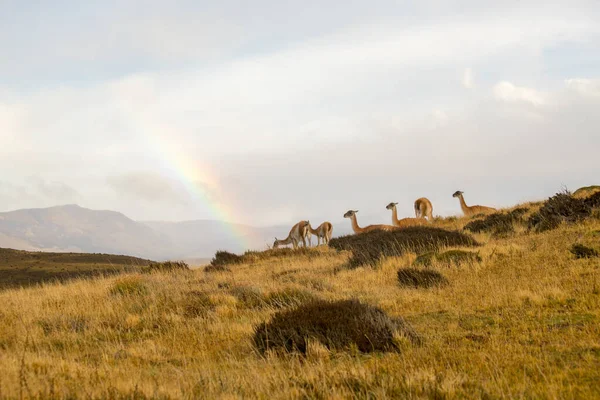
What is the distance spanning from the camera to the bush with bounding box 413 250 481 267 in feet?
51.6

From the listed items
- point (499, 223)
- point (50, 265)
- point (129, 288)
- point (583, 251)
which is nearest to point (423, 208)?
point (499, 223)

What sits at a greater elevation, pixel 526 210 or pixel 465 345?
pixel 526 210

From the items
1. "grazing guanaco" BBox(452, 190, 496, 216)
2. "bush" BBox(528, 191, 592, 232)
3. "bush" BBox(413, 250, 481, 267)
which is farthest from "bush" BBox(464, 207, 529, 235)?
"bush" BBox(413, 250, 481, 267)

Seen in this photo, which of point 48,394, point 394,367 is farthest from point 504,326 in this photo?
point 48,394

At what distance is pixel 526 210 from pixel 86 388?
24.9 m

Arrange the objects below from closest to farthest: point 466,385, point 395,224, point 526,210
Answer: point 466,385
point 526,210
point 395,224

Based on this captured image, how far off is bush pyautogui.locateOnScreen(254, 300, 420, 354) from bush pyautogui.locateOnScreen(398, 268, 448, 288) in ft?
14.7

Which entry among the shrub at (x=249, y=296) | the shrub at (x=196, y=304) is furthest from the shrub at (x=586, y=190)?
the shrub at (x=196, y=304)

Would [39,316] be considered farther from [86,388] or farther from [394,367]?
[394,367]

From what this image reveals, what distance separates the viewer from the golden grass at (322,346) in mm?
5781

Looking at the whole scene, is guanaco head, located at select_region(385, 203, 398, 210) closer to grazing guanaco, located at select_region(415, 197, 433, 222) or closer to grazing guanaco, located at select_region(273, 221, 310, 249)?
grazing guanaco, located at select_region(415, 197, 433, 222)

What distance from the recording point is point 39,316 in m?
12.2

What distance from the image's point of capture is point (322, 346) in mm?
8062

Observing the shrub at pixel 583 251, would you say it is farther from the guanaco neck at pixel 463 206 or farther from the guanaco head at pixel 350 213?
the guanaco head at pixel 350 213
